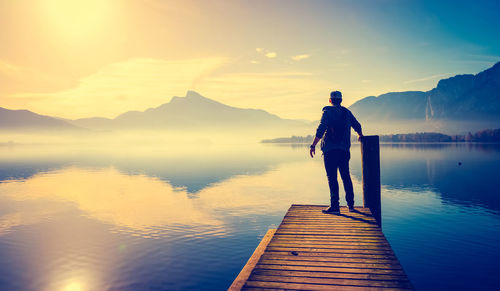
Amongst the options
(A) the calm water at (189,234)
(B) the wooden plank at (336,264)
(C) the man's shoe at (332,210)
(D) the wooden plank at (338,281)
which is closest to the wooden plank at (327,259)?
(B) the wooden plank at (336,264)

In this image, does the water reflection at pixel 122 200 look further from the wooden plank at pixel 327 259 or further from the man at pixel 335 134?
the wooden plank at pixel 327 259

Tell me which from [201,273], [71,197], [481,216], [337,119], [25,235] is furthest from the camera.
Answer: [71,197]

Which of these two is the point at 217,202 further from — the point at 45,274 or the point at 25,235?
the point at 45,274

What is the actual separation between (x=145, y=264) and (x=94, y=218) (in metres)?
13.1

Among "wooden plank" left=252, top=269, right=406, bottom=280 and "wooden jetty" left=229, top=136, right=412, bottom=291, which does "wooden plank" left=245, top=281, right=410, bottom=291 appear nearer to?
"wooden jetty" left=229, top=136, right=412, bottom=291

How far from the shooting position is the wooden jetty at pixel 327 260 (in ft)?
18.6

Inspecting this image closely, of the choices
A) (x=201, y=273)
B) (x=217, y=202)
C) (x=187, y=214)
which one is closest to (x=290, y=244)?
(x=201, y=273)

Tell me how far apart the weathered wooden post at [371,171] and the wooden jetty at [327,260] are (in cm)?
163

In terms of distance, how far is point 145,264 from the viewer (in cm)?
1588

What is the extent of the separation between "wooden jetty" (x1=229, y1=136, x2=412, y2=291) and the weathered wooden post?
0.74m

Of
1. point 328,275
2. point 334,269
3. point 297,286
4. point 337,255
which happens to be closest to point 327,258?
point 337,255

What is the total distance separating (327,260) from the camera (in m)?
6.71

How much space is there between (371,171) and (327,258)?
5242mm

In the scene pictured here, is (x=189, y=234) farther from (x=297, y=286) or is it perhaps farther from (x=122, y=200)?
A: (x=297, y=286)
